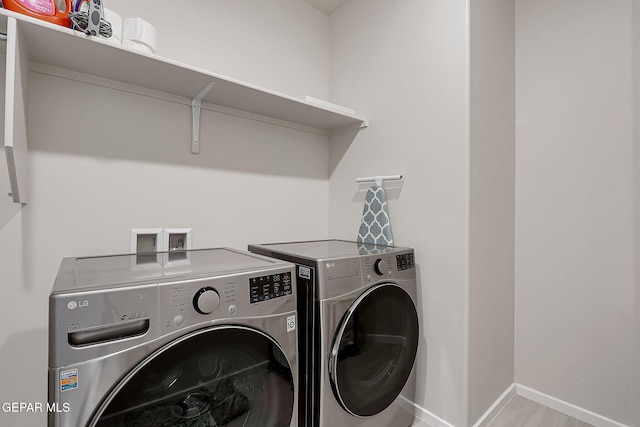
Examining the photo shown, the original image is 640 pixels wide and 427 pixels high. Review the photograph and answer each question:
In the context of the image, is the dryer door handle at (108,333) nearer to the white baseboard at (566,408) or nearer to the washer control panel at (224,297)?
the washer control panel at (224,297)

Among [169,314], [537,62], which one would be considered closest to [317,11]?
[537,62]

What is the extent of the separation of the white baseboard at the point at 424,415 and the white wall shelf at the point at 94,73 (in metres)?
1.53

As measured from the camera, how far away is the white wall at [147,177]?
1.18 meters

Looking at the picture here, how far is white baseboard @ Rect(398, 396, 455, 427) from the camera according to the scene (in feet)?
4.83

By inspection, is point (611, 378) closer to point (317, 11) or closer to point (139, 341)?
point (139, 341)

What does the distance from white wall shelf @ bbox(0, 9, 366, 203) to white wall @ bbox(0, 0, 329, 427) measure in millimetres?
93

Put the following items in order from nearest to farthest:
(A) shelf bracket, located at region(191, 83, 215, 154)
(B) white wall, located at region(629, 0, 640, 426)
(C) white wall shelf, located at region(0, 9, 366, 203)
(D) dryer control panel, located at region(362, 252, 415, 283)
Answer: (C) white wall shelf, located at region(0, 9, 366, 203), (D) dryer control panel, located at region(362, 252, 415, 283), (B) white wall, located at region(629, 0, 640, 426), (A) shelf bracket, located at region(191, 83, 215, 154)

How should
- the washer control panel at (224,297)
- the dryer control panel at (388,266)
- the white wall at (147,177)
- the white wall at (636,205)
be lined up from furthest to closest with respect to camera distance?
the white wall at (636,205) < the dryer control panel at (388,266) < the white wall at (147,177) < the washer control panel at (224,297)

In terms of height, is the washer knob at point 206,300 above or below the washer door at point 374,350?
above

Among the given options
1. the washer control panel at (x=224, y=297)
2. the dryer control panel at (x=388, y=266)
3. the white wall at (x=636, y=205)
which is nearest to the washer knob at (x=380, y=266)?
the dryer control panel at (x=388, y=266)

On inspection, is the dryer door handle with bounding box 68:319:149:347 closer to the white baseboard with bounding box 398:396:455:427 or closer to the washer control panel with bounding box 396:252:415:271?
the washer control panel with bounding box 396:252:415:271

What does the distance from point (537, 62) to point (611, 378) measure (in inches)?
65.8

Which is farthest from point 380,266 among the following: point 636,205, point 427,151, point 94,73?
point 94,73

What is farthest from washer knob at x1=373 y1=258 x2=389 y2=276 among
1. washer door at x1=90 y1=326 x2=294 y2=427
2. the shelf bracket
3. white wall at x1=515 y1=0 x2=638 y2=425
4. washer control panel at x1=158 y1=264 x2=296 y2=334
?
the shelf bracket
